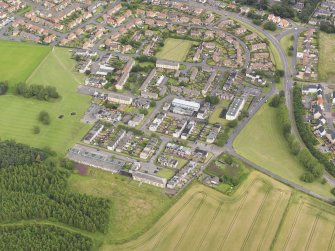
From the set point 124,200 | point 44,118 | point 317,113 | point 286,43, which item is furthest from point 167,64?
point 124,200

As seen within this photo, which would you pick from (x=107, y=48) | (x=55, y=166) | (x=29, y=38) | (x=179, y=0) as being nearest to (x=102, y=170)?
(x=55, y=166)

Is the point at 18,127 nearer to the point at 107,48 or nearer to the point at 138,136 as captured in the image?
the point at 138,136

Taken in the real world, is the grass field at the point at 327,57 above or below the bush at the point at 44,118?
above

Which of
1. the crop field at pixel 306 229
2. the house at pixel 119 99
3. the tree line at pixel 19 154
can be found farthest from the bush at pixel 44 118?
the crop field at pixel 306 229

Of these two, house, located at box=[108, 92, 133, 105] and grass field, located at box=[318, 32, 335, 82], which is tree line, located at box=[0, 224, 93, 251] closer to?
house, located at box=[108, 92, 133, 105]

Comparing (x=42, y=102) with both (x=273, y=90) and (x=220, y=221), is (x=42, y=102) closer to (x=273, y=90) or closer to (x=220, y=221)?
(x=220, y=221)

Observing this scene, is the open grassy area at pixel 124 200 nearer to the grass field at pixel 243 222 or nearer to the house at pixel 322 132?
the grass field at pixel 243 222
